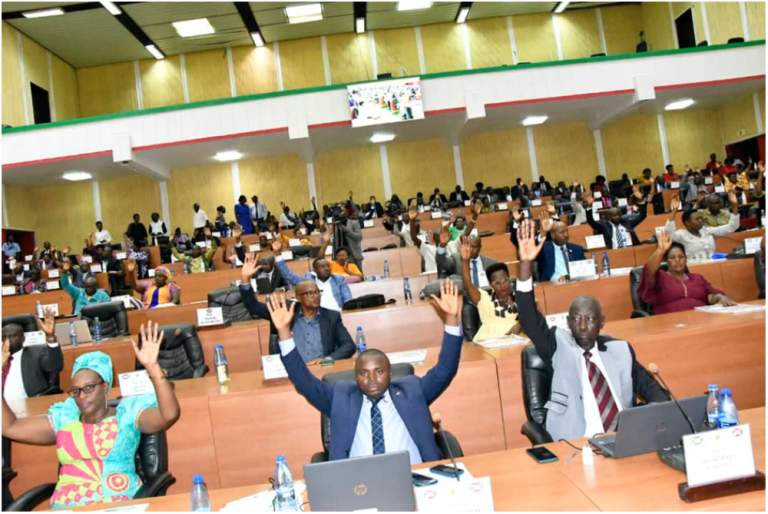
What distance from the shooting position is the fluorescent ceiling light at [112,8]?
13.3m

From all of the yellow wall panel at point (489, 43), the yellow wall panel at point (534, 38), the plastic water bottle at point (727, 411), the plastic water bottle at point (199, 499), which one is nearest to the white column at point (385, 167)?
the yellow wall panel at point (489, 43)

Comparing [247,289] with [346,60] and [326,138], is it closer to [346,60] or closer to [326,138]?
[326,138]

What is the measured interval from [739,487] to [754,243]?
445 cm

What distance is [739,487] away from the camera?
1668 millimetres

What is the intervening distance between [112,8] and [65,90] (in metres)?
3.89

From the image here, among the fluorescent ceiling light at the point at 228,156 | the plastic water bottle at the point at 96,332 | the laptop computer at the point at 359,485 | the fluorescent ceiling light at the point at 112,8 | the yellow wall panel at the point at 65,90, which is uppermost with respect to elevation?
the fluorescent ceiling light at the point at 112,8

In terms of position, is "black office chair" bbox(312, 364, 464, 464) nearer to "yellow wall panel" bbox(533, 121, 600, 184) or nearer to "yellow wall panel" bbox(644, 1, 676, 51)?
"yellow wall panel" bbox(533, 121, 600, 184)

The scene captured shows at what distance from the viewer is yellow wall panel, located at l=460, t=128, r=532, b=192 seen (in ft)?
52.4

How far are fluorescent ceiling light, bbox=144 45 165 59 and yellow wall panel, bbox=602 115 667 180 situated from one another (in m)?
12.0

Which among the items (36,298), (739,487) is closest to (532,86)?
(36,298)

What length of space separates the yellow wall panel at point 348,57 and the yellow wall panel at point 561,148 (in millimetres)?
5021

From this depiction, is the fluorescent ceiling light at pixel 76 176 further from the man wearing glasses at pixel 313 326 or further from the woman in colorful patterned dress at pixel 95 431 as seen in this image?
the woman in colorful patterned dress at pixel 95 431

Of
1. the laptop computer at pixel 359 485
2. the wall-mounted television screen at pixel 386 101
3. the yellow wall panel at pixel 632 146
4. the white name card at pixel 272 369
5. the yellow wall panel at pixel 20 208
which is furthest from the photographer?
the yellow wall panel at pixel 632 146

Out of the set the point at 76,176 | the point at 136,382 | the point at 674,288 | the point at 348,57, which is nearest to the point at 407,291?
the point at 674,288
